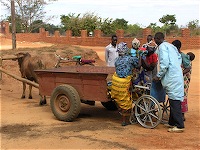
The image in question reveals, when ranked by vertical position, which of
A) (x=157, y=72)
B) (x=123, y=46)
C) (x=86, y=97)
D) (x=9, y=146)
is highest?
(x=123, y=46)

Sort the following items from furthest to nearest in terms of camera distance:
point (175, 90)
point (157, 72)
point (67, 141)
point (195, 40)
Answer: point (195, 40)
point (157, 72)
point (175, 90)
point (67, 141)

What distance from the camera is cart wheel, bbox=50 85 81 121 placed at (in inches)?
259

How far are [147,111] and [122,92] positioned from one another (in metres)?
0.54

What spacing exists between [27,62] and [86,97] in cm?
339

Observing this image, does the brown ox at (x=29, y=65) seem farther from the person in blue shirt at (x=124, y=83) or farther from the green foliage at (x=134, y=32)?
the green foliage at (x=134, y=32)

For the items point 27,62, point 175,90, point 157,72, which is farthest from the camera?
point 27,62

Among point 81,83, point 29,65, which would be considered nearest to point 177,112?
point 81,83

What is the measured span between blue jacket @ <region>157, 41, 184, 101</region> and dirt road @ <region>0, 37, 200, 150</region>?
70cm

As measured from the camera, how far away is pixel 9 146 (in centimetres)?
529

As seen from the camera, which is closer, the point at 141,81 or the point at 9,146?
the point at 9,146

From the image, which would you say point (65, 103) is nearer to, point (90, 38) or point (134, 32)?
point (134, 32)

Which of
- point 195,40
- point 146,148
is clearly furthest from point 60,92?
point 195,40

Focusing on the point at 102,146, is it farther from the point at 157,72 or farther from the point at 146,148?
the point at 157,72

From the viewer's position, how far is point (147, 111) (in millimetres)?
6109
